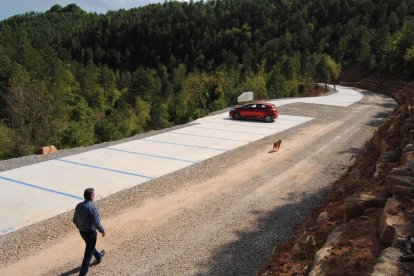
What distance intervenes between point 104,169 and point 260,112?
15.0 m

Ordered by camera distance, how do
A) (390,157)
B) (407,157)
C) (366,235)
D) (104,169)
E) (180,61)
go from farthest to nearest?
(180,61) → (104,169) → (390,157) → (407,157) → (366,235)

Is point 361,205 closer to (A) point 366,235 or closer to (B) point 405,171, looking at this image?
(B) point 405,171

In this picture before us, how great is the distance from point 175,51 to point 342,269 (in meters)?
126

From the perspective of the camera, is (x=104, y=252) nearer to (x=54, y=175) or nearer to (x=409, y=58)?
(x=54, y=175)

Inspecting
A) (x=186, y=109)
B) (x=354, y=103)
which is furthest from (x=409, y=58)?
(x=186, y=109)

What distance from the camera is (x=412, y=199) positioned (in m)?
6.80

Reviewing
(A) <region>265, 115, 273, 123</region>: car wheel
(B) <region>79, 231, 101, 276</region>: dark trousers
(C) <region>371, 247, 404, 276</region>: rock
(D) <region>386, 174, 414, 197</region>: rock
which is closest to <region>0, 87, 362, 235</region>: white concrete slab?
(A) <region>265, 115, 273, 123</region>: car wheel

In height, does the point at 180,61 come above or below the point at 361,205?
above

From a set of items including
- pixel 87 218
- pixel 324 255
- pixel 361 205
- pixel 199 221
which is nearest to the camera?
pixel 324 255

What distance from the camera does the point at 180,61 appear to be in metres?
118

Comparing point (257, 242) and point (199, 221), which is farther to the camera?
point (199, 221)

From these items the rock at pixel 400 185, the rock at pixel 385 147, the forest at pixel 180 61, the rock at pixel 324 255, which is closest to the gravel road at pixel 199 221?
the rock at pixel 324 255

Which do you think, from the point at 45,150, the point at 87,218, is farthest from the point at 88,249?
the point at 45,150

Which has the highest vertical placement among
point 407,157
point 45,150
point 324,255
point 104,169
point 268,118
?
point 407,157
